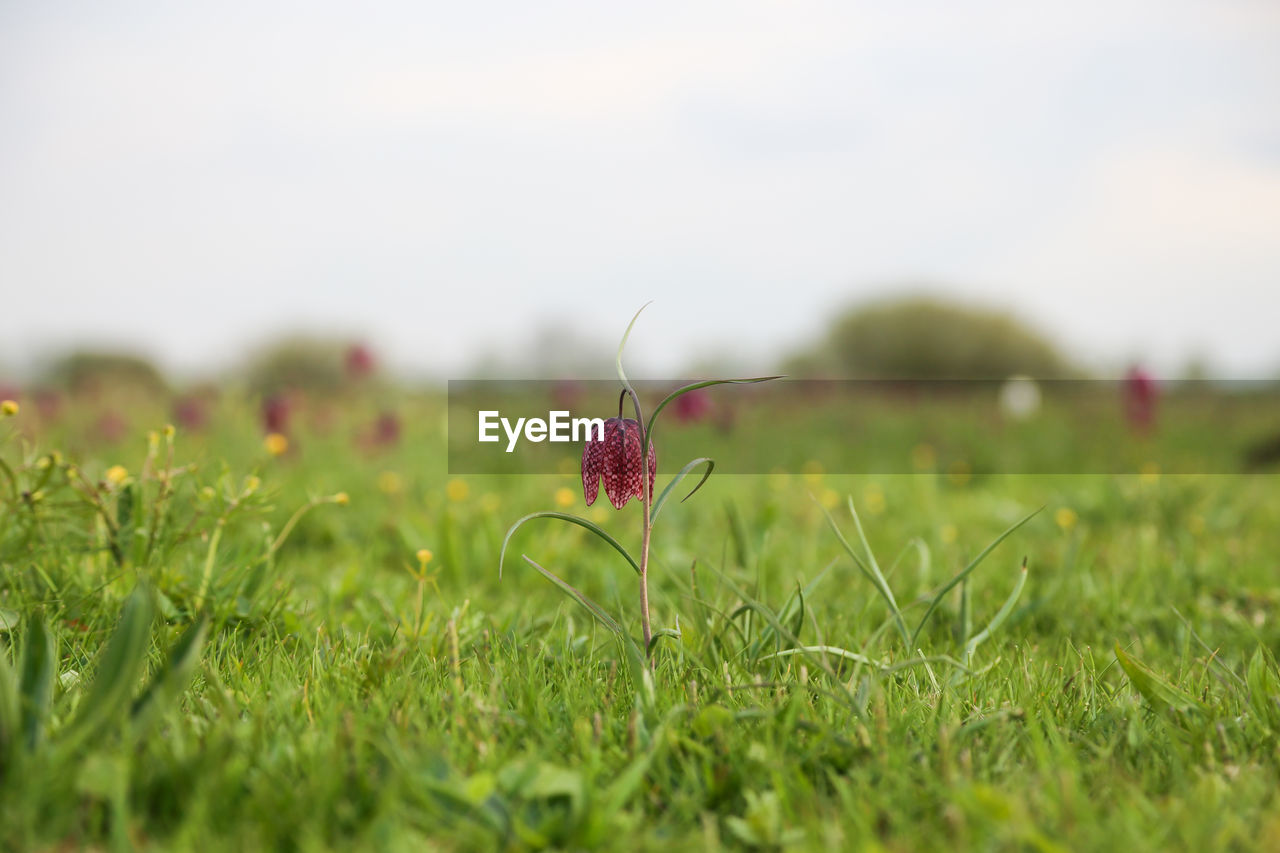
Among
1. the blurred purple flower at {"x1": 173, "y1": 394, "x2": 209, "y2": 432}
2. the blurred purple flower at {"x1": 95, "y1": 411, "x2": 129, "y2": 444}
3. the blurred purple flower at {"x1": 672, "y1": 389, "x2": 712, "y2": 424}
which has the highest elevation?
the blurred purple flower at {"x1": 672, "y1": 389, "x2": 712, "y2": 424}

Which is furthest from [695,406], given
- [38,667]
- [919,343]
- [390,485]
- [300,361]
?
[919,343]

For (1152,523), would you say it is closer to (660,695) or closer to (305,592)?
(660,695)

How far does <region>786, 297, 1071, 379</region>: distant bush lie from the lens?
16.1m

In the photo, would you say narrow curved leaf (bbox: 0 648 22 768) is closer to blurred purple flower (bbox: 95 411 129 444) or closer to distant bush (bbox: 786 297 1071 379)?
blurred purple flower (bbox: 95 411 129 444)

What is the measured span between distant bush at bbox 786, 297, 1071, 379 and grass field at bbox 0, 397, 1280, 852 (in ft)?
43.9

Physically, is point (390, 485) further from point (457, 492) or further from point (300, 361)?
point (300, 361)

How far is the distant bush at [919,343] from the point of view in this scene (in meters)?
16.1

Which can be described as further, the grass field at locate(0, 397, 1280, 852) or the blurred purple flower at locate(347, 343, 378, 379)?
the blurred purple flower at locate(347, 343, 378, 379)

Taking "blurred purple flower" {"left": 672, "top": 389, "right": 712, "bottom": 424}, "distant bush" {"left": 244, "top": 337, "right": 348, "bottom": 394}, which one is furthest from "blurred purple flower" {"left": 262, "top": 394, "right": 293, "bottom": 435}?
"distant bush" {"left": 244, "top": 337, "right": 348, "bottom": 394}

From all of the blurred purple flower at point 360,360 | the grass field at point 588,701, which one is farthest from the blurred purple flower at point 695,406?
the blurred purple flower at point 360,360

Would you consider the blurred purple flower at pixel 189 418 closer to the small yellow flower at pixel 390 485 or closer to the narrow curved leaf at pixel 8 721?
the small yellow flower at pixel 390 485

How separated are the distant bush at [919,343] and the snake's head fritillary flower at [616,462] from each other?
14.6m

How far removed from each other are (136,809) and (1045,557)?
2.86 meters

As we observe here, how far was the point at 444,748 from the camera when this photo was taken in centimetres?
140
